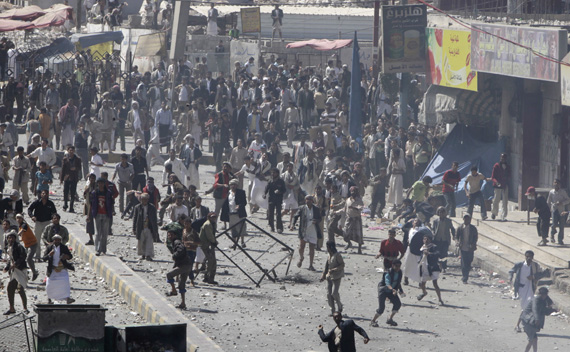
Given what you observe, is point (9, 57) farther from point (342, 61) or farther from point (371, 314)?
point (371, 314)

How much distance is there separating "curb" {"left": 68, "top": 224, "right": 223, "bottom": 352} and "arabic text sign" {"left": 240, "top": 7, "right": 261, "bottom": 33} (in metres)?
22.7

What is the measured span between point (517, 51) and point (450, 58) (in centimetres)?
342

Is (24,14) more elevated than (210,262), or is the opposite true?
(24,14)

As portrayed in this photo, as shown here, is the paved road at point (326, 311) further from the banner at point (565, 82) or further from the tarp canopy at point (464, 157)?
the tarp canopy at point (464, 157)

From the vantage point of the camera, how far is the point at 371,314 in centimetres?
1716

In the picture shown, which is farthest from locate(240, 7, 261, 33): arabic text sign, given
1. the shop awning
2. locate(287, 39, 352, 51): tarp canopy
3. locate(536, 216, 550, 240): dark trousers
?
locate(536, 216, 550, 240): dark trousers

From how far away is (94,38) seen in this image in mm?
38500

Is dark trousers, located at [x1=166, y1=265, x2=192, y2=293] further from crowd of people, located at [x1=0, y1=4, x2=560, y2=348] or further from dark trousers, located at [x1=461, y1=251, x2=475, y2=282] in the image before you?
dark trousers, located at [x1=461, y1=251, x2=475, y2=282]

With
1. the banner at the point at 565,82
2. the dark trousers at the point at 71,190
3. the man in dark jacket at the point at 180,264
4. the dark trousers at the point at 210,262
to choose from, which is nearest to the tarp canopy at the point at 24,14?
the dark trousers at the point at 71,190

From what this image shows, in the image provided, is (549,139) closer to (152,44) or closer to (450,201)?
(450,201)

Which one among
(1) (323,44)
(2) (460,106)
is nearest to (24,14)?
(1) (323,44)

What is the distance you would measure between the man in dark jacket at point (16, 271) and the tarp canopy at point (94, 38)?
22.2 meters

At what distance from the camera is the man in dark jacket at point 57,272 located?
53.8ft

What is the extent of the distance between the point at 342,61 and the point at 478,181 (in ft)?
67.6
